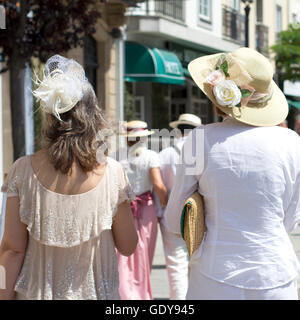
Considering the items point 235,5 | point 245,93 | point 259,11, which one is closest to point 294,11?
point 259,11

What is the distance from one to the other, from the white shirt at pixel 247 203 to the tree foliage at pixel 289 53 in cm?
1824

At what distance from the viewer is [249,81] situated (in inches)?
125

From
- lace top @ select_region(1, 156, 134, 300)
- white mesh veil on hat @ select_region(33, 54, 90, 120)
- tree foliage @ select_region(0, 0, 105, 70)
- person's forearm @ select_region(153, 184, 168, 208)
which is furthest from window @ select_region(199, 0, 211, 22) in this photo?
lace top @ select_region(1, 156, 134, 300)

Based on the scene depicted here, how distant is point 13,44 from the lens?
8.45 metres

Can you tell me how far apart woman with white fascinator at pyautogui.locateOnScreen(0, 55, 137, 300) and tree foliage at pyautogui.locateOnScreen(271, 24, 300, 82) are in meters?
18.3

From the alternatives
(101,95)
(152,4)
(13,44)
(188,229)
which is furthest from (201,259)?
(152,4)

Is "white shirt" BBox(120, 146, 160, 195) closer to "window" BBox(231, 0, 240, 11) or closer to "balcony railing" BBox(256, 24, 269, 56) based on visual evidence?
"window" BBox(231, 0, 240, 11)

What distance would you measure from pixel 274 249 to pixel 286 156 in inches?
15.8

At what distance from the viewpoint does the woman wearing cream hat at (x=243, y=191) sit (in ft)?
9.99

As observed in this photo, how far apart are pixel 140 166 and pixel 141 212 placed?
1.44 ft

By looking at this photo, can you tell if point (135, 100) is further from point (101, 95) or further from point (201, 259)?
point (201, 259)

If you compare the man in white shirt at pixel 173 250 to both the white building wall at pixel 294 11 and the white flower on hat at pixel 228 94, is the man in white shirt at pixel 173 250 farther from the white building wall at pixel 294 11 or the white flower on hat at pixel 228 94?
the white building wall at pixel 294 11

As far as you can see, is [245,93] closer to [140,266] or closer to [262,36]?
[140,266]
